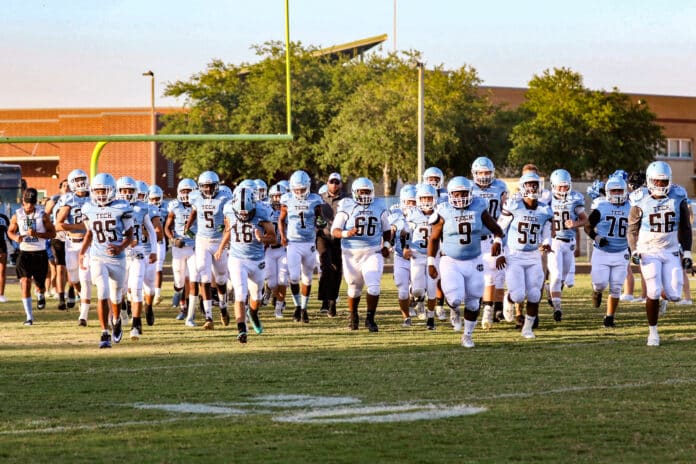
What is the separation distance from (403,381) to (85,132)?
209 feet

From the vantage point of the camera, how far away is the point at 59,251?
825 inches

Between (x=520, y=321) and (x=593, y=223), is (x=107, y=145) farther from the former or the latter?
(x=520, y=321)

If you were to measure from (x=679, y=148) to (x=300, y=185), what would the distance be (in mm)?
65140

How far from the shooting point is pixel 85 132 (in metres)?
72.7

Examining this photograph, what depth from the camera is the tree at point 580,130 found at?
192ft

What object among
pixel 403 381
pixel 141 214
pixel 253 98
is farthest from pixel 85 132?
pixel 403 381

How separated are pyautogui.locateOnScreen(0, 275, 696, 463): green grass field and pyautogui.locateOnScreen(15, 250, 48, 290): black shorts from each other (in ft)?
9.65

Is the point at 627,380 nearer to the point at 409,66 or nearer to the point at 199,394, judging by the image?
the point at 199,394

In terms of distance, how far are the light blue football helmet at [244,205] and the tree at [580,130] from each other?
42.8m

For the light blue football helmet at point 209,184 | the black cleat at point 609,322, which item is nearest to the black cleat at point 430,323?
the black cleat at point 609,322

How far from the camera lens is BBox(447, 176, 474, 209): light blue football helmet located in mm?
14266

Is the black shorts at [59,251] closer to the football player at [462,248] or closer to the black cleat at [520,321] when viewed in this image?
the black cleat at [520,321]

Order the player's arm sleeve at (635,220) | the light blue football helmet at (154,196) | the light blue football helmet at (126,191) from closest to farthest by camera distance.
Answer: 1. the player's arm sleeve at (635,220)
2. the light blue football helmet at (126,191)
3. the light blue football helmet at (154,196)

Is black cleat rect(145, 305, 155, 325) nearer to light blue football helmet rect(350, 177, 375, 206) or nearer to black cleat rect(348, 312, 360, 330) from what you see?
black cleat rect(348, 312, 360, 330)
